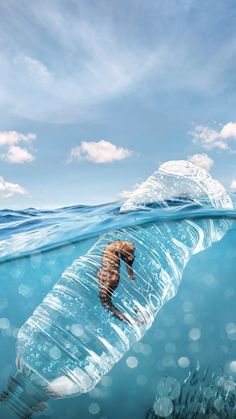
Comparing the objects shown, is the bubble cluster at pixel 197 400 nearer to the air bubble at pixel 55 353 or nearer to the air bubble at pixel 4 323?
the air bubble at pixel 55 353

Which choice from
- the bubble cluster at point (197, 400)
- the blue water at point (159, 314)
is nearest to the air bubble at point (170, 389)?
the bubble cluster at point (197, 400)

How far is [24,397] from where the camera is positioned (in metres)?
4.95

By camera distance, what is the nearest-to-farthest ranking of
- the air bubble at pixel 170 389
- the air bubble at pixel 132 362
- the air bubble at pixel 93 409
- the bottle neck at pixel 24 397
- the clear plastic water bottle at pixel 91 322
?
the bottle neck at pixel 24 397 → the clear plastic water bottle at pixel 91 322 → the air bubble at pixel 170 389 → the air bubble at pixel 93 409 → the air bubble at pixel 132 362

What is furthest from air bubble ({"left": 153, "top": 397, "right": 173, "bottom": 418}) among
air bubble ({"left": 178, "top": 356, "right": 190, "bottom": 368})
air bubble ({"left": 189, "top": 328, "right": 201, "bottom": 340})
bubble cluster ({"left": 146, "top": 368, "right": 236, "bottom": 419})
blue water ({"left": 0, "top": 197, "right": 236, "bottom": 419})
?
air bubble ({"left": 189, "top": 328, "right": 201, "bottom": 340})

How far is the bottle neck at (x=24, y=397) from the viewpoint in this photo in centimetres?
494

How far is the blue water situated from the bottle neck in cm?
Result: 203

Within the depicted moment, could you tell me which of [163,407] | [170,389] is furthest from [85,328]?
[170,389]

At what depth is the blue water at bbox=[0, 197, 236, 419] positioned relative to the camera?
829cm

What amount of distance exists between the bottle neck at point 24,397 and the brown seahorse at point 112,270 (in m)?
1.40

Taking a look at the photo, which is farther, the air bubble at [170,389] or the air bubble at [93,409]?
the air bubble at [93,409]

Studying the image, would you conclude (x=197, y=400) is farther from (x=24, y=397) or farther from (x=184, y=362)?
(x=184, y=362)

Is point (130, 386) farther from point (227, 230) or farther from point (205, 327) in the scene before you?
point (227, 230)

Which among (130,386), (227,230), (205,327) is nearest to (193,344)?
(205,327)

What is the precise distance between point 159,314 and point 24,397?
24.6ft
